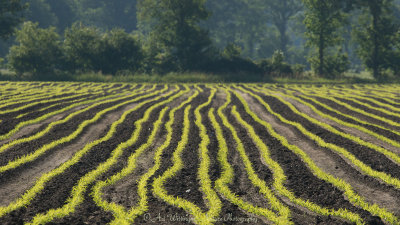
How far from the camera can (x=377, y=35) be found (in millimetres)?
39094

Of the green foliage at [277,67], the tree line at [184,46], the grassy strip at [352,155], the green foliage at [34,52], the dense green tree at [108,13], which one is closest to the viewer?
the grassy strip at [352,155]


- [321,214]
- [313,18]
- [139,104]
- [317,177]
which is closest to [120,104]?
[139,104]

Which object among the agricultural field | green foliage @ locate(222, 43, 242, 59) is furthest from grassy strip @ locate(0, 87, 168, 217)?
green foliage @ locate(222, 43, 242, 59)

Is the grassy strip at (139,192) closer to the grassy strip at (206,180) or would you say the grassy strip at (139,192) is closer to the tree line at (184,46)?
the grassy strip at (206,180)

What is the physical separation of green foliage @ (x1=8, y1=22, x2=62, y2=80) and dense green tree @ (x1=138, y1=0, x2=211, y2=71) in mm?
10464

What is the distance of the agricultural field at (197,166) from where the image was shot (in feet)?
21.4

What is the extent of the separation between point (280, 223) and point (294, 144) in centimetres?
540

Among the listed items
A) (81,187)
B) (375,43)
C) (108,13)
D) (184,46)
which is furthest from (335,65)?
(108,13)

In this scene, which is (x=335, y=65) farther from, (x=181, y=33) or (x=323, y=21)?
(x=181, y=33)

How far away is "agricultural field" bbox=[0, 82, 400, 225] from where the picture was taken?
6508mm

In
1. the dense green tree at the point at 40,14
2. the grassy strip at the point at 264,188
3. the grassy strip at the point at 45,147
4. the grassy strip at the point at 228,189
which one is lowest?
the grassy strip at the point at 264,188

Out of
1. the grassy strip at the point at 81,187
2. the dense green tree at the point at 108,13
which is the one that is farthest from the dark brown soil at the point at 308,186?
the dense green tree at the point at 108,13

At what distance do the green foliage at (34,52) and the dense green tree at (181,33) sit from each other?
1046cm

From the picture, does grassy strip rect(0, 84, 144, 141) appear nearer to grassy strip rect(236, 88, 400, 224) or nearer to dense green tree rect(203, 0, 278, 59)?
grassy strip rect(236, 88, 400, 224)
